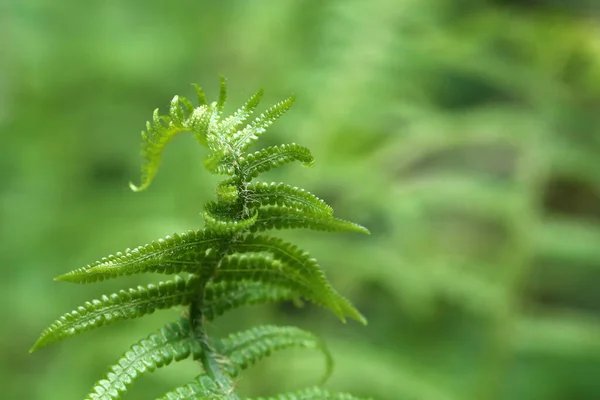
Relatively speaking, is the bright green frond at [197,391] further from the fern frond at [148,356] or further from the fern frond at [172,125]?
the fern frond at [172,125]

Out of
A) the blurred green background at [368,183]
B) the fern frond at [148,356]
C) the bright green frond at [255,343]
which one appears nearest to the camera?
the fern frond at [148,356]

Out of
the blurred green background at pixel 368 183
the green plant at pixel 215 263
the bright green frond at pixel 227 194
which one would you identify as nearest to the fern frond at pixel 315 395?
the green plant at pixel 215 263

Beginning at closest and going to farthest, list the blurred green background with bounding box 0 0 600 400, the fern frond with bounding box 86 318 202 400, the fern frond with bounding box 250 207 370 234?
the fern frond with bounding box 86 318 202 400, the fern frond with bounding box 250 207 370 234, the blurred green background with bounding box 0 0 600 400

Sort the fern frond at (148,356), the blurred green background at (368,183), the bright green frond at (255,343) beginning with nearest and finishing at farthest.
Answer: the fern frond at (148,356)
the bright green frond at (255,343)
the blurred green background at (368,183)

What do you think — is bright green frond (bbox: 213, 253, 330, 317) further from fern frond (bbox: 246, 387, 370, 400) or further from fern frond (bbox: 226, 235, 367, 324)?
fern frond (bbox: 246, 387, 370, 400)

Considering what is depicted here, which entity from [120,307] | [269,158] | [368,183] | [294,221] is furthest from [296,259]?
[368,183]

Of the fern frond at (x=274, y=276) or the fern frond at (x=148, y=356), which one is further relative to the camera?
the fern frond at (x=274, y=276)

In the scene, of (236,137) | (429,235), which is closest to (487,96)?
(429,235)

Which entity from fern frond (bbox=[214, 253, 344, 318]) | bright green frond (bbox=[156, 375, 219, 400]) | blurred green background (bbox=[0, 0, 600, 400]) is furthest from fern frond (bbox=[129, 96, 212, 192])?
blurred green background (bbox=[0, 0, 600, 400])
